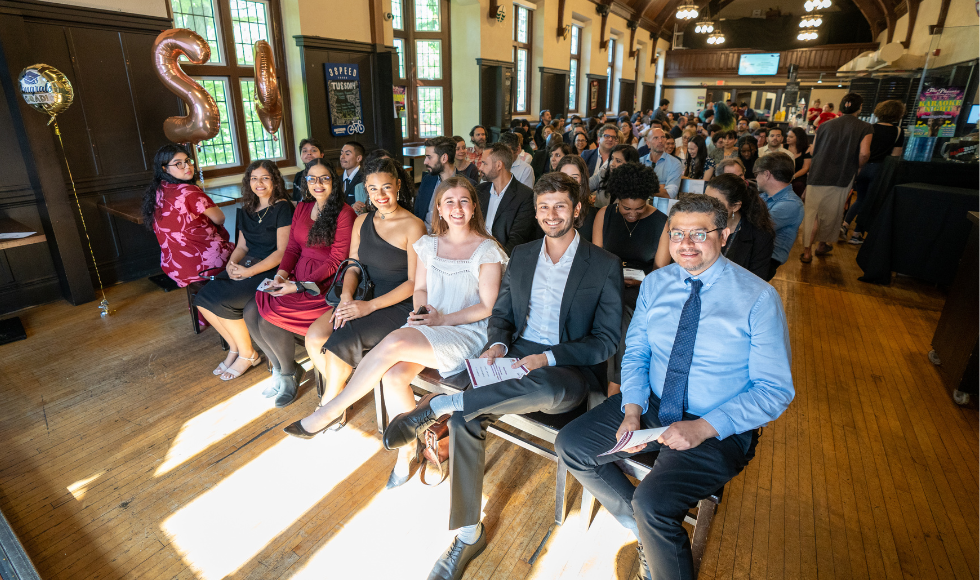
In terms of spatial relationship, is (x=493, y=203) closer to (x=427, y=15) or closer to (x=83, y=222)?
(x=83, y=222)

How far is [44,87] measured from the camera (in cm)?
346

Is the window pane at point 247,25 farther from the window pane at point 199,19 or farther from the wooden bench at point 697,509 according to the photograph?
the wooden bench at point 697,509

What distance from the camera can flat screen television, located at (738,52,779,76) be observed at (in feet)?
59.1

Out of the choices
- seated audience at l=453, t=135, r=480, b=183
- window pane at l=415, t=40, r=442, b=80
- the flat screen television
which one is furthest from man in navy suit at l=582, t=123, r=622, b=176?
the flat screen television

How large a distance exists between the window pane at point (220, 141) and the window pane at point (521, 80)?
6446 mm

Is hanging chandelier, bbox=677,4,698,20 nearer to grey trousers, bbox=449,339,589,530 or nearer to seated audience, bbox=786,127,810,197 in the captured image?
seated audience, bbox=786,127,810,197

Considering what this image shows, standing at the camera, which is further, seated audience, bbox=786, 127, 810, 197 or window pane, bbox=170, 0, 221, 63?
seated audience, bbox=786, 127, 810, 197

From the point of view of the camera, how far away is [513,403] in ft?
6.20

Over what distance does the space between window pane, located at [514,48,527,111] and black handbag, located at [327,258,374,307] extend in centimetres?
868

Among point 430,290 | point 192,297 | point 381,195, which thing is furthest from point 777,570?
point 192,297

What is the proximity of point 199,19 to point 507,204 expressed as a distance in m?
4.00

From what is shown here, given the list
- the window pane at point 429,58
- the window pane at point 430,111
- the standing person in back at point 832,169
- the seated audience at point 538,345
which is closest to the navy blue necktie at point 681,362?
the seated audience at point 538,345

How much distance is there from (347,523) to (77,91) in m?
4.21

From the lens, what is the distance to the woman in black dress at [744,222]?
8.59ft
